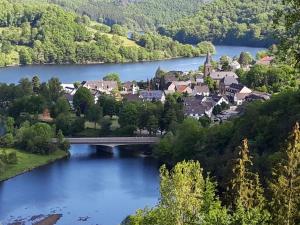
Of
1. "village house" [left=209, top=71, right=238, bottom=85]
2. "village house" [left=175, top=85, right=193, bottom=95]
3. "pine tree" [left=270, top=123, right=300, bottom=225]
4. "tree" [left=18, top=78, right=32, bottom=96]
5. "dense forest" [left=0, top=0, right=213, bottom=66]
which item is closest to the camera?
"pine tree" [left=270, top=123, right=300, bottom=225]

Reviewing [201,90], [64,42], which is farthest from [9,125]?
[64,42]

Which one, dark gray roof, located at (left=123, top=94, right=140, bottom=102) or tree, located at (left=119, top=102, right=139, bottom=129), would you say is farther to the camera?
dark gray roof, located at (left=123, top=94, right=140, bottom=102)

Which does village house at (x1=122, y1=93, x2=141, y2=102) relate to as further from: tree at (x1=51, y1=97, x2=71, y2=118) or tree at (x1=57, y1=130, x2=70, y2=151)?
tree at (x1=57, y1=130, x2=70, y2=151)

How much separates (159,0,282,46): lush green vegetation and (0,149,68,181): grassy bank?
7696 cm

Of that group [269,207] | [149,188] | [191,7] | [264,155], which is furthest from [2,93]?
[191,7]

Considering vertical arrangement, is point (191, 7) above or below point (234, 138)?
above

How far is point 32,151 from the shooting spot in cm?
3775

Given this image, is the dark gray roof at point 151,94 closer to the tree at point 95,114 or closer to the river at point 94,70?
the tree at point 95,114

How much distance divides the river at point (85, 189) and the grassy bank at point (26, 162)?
47 cm

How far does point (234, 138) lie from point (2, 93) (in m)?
22.5

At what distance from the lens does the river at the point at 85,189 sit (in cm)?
2800

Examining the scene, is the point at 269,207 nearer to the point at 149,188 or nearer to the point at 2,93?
the point at 149,188

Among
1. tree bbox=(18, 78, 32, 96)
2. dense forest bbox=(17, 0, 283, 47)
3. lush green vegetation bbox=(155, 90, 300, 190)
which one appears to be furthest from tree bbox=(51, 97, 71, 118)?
dense forest bbox=(17, 0, 283, 47)

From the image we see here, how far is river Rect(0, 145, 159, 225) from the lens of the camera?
91.9ft
